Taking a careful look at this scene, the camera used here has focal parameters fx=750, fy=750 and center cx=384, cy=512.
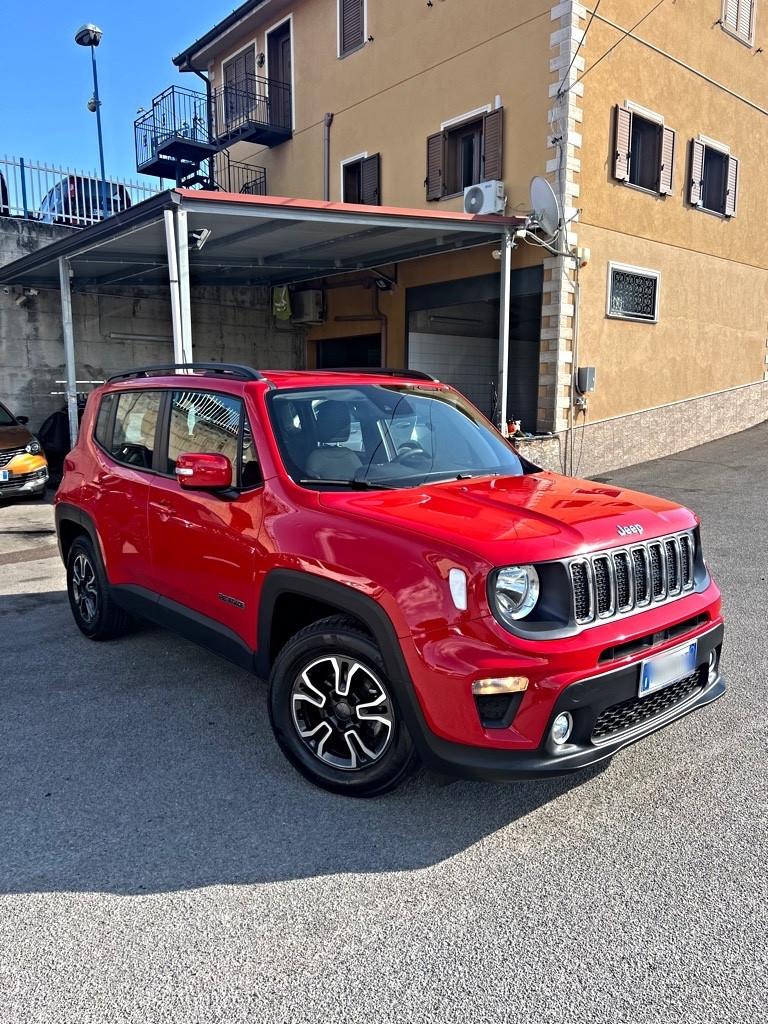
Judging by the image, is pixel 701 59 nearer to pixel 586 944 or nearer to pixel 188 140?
pixel 188 140

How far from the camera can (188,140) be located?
17156 mm

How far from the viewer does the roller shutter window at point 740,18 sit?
14.1m

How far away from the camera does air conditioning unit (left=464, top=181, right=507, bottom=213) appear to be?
11.9 meters

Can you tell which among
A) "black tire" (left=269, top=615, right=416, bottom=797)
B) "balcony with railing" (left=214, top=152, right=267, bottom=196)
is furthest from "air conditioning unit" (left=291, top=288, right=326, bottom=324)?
"black tire" (left=269, top=615, right=416, bottom=797)

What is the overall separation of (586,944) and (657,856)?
0.57 metres

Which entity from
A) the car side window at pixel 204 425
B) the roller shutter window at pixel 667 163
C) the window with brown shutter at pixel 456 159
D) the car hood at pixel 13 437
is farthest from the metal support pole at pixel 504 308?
the car side window at pixel 204 425

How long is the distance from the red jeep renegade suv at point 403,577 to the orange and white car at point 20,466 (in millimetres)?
6868

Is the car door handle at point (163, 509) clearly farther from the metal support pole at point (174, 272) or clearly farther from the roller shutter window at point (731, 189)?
the roller shutter window at point (731, 189)

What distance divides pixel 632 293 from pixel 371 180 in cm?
561

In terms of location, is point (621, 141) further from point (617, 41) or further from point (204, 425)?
point (204, 425)

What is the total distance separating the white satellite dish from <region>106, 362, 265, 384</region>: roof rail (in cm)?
802

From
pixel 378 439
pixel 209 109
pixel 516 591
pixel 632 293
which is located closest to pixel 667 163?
pixel 632 293

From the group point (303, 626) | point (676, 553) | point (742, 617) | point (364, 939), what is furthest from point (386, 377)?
point (742, 617)

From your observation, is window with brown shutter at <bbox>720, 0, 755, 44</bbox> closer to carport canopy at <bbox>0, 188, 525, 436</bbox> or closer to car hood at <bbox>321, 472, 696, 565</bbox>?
carport canopy at <bbox>0, 188, 525, 436</bbox>
